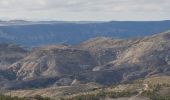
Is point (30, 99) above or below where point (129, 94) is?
above

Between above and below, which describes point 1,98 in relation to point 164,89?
above

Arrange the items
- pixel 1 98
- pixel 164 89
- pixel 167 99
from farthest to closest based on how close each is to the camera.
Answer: pixel 164 89 < pixel 167 99 < pixel 1 98

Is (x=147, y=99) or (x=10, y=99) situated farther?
(x=147, y=99)

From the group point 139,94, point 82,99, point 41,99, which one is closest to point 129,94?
point 139,94

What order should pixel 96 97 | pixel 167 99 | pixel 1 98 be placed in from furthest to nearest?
pixel 96 97 → pixel 167 99 → pixel 1 98

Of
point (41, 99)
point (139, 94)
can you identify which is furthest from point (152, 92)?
point (41, 99)

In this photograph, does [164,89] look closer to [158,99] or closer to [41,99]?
[158,99]

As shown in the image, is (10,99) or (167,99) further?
(167,99)

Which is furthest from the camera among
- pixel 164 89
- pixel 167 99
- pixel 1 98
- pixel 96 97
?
pixel 164 89

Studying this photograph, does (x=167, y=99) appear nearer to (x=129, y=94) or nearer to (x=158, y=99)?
(x=158, y=99)
